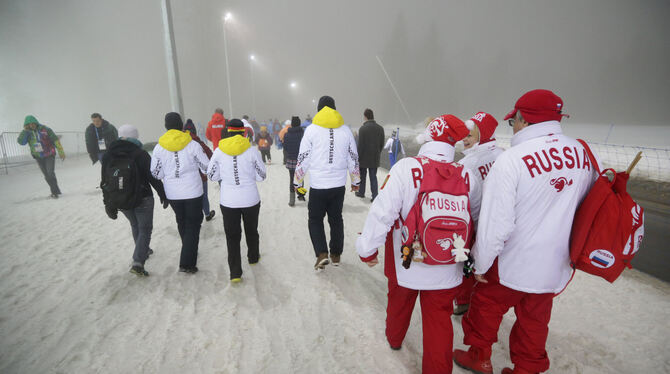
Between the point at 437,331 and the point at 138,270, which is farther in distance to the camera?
the point at 138,270

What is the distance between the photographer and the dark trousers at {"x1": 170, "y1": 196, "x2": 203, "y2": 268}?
13.3ft

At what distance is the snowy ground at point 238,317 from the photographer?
106 inches

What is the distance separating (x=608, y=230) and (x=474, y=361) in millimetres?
1555

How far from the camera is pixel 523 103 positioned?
6.93 feet

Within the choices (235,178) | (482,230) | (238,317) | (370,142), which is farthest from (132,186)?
(370,142)

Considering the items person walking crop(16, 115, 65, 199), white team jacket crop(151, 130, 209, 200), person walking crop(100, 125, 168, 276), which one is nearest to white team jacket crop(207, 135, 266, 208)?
white team jacket crop(151, 130, 209, 200)

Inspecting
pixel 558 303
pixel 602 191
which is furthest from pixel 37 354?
pixel 558 303

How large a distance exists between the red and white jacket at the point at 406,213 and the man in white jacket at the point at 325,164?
1.74m

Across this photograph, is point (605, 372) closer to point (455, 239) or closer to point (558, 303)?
point (558, 303)

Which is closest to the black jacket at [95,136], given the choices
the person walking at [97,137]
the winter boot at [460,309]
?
the person walking at [97,137]

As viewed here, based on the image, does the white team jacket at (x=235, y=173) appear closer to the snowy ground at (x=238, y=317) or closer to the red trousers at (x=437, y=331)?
the snowy ground at (x=238, y=317)

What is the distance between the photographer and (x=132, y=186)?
3.77m

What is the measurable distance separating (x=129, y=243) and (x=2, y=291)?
5.42 feet

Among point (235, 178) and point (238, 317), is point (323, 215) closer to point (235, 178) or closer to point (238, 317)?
point (235, 178)
